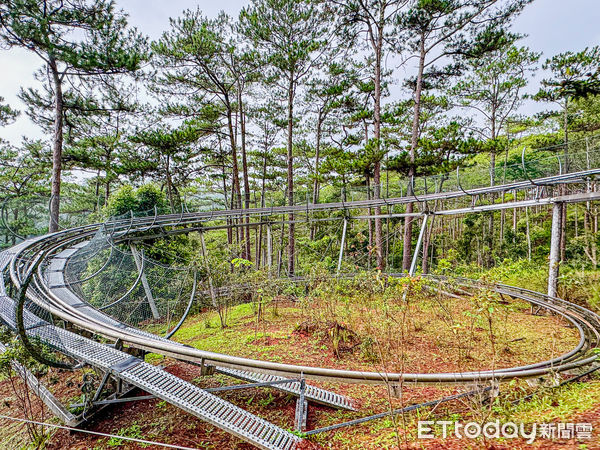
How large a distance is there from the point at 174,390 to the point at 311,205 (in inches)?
287

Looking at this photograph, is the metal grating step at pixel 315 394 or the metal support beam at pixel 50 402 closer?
the metal support beam at pixel 50 402

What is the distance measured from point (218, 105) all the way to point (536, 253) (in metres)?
19.2

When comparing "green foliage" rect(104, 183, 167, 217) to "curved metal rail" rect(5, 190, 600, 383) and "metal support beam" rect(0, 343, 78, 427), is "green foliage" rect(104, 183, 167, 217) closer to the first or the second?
"curved metal rail" rect(5, 190, 600, 383)

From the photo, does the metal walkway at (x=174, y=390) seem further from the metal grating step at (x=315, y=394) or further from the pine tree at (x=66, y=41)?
the pine tree at (x=66, y=41)

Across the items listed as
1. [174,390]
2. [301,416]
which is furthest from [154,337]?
[301,416]

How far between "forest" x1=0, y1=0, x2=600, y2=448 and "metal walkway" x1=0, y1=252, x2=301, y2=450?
0.23 m

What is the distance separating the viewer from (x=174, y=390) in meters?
2.56

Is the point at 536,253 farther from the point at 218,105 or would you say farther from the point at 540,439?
the point at 218,105

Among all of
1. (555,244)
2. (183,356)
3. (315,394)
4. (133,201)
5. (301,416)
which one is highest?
(133,201)

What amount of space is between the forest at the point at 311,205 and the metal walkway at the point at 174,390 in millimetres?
235

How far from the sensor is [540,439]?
1.81 meters

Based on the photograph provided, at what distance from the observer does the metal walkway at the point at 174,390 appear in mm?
2367

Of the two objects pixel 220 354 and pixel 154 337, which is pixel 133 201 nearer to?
pixel 154 337

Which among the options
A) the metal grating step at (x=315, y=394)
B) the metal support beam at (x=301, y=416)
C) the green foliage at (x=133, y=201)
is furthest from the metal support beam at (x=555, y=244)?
the green foliage at (x=133, y=201)
